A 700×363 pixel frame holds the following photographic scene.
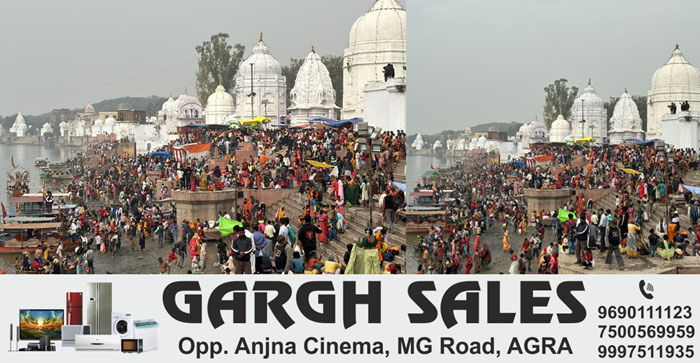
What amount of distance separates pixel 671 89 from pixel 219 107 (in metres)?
7.19

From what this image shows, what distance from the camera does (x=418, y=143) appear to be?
344 inches

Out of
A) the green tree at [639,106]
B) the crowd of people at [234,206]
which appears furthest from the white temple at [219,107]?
the green tree at [639,106]

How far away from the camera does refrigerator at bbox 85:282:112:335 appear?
7.70 meters

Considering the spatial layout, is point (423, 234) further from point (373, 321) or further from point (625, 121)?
point (625, 121)

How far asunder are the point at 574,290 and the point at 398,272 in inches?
67.6

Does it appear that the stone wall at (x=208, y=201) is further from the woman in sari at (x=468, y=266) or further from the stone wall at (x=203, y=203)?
the woman in sari at (x=468, y=266)

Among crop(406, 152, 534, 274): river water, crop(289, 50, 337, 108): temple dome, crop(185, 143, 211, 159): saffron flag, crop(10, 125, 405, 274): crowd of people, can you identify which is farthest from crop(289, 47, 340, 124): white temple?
crop(406, 152, 534, 274): river water

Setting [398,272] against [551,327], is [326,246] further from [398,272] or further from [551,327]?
[551,327]

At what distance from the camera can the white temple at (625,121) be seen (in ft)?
31.3

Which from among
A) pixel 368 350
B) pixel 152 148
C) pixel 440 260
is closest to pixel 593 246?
pixel 440 260

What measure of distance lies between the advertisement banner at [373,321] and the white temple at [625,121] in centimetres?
246

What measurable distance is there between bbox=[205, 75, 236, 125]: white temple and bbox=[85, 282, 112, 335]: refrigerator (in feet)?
17.6

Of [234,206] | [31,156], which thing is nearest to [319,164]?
[234,206]

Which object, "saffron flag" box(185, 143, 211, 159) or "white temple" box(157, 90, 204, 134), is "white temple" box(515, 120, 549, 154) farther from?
"white temple" box(157, 90, 204, 134)
